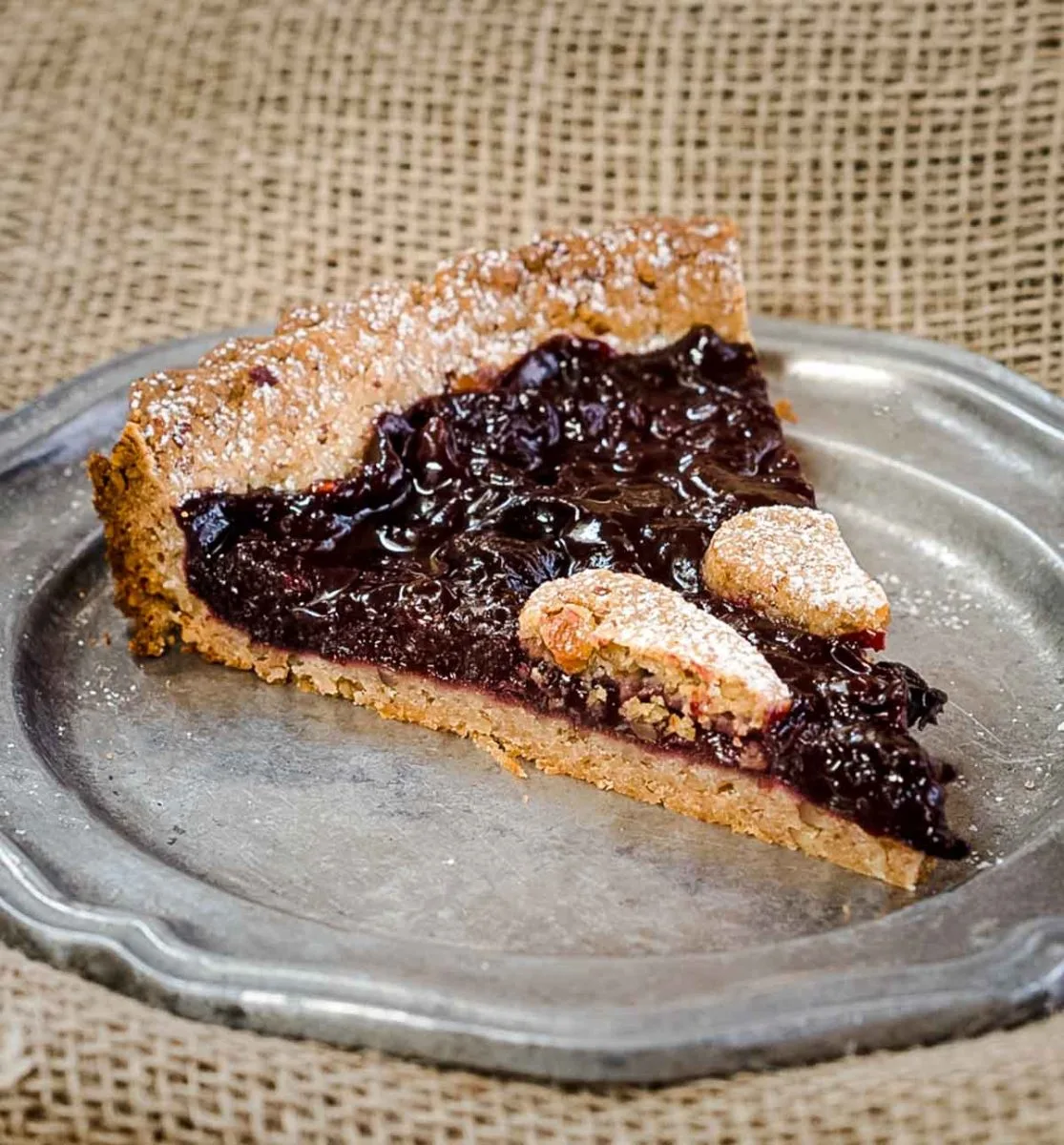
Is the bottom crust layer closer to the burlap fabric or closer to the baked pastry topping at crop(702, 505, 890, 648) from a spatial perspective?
the baked pastry topping at crop(702, 505, 890, 648)

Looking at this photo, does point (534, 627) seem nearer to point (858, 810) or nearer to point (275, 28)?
point (858, 810)

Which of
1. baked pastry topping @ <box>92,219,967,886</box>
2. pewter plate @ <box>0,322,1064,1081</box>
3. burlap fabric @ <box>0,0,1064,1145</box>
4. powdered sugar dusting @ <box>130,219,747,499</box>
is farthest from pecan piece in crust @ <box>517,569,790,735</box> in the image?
burlap fabric @ <box>0,0,1064,1145</box>

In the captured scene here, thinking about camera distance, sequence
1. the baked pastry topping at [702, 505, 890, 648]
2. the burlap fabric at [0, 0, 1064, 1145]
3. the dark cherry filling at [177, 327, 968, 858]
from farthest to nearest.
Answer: the burlap fabric at [0, 0, 1064, 1145] < the baked pastry topping at [702, 505, 890, 648] < the dark cherry filling at [177, 327, 968, 858]

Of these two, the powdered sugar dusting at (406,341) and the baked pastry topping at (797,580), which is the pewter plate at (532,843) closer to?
the baked pastry topping at (797,580)

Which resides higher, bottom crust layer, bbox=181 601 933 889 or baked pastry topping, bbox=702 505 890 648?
baked pastry topping, bbox=702 505 890 648

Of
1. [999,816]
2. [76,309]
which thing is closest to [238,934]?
[999,816]

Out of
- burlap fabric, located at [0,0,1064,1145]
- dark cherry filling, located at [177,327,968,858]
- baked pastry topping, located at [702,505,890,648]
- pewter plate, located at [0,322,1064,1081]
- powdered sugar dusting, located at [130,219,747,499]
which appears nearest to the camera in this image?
pewter plate, located at [0,322,1064,1081]

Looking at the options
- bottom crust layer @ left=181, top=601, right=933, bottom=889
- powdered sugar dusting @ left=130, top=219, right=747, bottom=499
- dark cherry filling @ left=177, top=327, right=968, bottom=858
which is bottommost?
bottom crust layer @ left=181, top=601, right=933, bottom=889

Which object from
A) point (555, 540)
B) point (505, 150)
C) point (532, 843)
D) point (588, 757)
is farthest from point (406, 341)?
point (505, 150)
